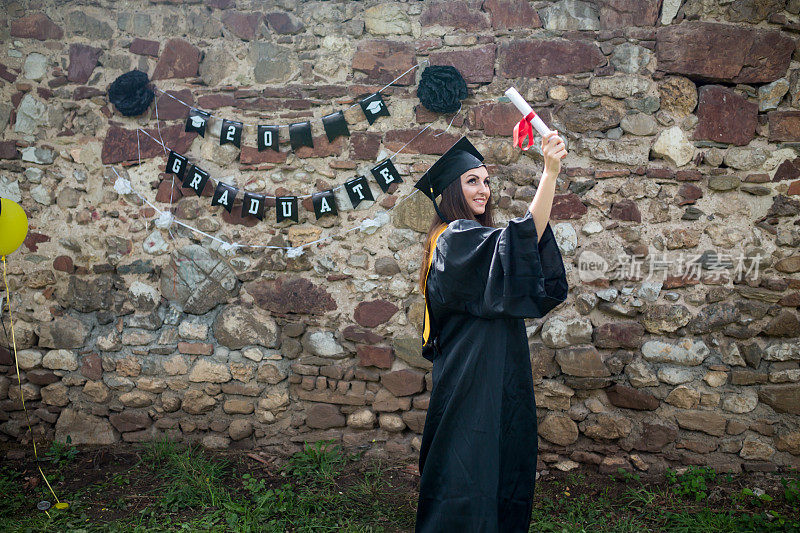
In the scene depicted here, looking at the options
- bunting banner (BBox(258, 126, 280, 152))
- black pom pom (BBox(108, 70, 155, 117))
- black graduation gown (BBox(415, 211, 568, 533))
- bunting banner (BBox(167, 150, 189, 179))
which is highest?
black pom pom (BBox(108, 70, 155, 117))

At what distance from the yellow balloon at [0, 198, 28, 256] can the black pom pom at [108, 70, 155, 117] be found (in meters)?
0.89

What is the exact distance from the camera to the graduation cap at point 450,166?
2.27m

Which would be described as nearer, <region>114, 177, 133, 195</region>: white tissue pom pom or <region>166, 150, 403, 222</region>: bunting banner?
<region>166, 150, 403, 222</region>: bunting banner

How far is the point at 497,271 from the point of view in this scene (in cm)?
187

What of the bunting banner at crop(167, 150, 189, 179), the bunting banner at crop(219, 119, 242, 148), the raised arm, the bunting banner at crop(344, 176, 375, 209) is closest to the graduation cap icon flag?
the bunting banner at crop(344, 176, 375, 209)

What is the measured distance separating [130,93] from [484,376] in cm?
286

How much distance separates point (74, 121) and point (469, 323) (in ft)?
9.97

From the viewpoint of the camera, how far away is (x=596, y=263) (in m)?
3.17

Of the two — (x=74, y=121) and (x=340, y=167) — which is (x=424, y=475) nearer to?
(x=340, y=167)

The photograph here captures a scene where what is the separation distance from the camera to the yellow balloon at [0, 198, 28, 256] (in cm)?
290

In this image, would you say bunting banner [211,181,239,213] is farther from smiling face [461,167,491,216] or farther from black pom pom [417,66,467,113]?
smiling face [461,167,491,216]

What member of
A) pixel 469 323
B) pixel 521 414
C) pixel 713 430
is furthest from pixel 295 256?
pixel 713 430

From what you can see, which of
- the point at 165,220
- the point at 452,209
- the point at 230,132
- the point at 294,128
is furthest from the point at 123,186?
the point at 452,209

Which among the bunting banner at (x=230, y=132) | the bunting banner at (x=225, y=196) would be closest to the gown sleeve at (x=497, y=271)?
the bunting banner at (x=225, y=196)
